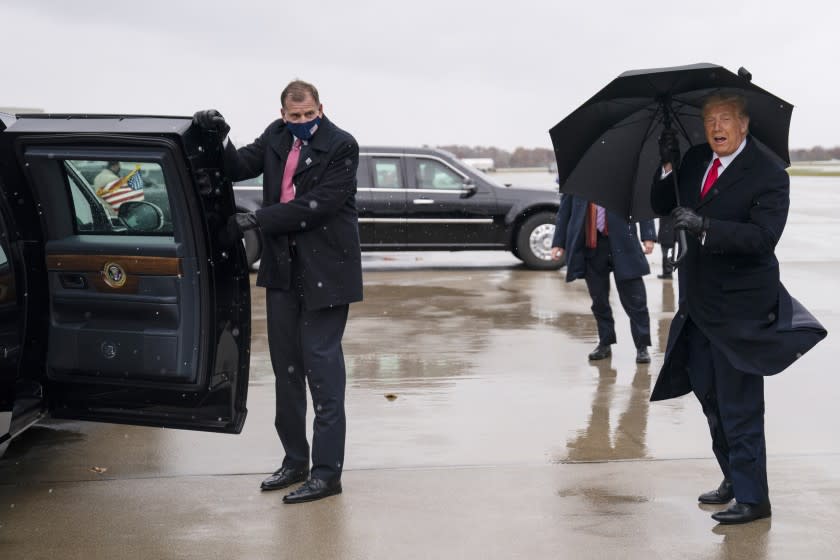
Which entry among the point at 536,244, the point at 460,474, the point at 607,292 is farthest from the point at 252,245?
the point at 460,474

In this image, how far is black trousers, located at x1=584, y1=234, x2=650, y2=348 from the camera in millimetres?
8414

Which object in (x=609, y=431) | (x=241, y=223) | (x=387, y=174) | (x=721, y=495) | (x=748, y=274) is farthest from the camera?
(x=387, y=174)

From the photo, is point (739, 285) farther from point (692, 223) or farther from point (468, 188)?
point (468, 188)

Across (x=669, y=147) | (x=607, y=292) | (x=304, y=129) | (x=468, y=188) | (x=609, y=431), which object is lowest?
(x=609, y=431)

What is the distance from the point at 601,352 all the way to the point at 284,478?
3.75 meters

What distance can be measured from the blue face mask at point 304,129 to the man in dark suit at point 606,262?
3.55m

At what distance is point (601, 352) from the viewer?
8.52 m

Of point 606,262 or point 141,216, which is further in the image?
point 606,262

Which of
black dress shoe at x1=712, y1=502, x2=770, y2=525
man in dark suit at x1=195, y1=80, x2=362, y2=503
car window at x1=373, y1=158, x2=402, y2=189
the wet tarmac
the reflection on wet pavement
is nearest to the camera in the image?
the wet tarmac

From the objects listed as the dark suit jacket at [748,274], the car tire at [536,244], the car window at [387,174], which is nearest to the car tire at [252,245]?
the car window at [387,174]

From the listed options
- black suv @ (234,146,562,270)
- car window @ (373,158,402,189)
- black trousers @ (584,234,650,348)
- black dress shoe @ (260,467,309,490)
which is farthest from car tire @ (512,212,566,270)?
black dress shoe @ (260,467,309,490)

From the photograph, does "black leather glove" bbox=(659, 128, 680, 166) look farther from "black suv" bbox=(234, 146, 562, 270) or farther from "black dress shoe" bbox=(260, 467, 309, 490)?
"black suv" bbox=(234, 146, 562, 270)

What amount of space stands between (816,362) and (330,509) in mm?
4572

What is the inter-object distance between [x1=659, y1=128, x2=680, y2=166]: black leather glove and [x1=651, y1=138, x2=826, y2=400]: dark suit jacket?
7.7 inches
